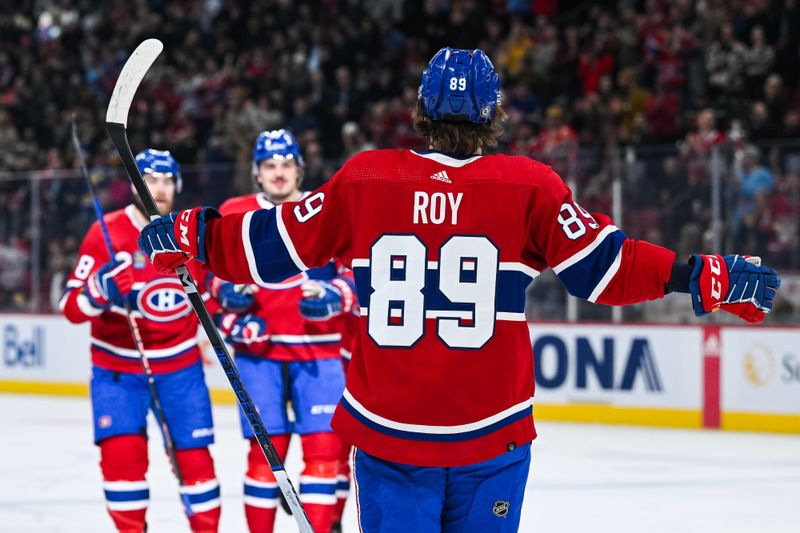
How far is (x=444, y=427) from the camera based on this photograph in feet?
8.15

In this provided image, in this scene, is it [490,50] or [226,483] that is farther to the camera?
[490,50]

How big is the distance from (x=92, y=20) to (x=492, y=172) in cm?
1441

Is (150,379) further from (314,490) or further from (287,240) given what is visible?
(287,240)

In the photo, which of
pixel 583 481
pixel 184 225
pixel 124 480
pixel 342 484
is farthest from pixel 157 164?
pixel 583 481

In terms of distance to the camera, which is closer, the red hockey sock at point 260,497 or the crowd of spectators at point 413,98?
the red hockey sock at point 260,497

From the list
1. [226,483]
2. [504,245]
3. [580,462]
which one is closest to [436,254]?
[504,245]

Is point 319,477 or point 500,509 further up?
point 500,509

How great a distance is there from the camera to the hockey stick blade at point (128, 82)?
10.2 feet

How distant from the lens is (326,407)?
181 inches

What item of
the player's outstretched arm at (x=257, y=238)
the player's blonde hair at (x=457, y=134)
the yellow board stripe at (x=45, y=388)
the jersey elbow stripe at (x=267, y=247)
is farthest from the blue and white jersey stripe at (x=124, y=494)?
the yellow board stripe at (x=45, y=388)

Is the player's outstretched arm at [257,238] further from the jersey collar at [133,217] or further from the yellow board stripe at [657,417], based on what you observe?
the yellow board stripe at [657,417]

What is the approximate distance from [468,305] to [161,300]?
7.21ft

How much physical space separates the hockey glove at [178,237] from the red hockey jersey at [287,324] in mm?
1865

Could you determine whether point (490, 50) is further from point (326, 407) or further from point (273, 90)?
point (326, 407)
